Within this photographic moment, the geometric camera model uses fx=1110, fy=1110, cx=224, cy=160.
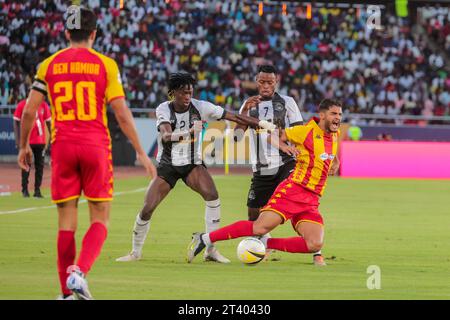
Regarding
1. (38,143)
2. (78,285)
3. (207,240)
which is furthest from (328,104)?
(38,143)

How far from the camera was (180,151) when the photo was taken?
12.5 metres

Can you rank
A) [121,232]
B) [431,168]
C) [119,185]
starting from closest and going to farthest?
[121,232]
[119,185]
[431,168]

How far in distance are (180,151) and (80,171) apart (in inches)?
151

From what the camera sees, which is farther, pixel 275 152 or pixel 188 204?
pixel 188 204

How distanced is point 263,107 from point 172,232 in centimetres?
365

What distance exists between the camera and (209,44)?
40.7 m

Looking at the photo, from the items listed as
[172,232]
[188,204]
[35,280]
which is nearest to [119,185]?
[188,204]

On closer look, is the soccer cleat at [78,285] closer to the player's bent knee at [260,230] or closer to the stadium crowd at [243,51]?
the player's bent knee at [260,230]
